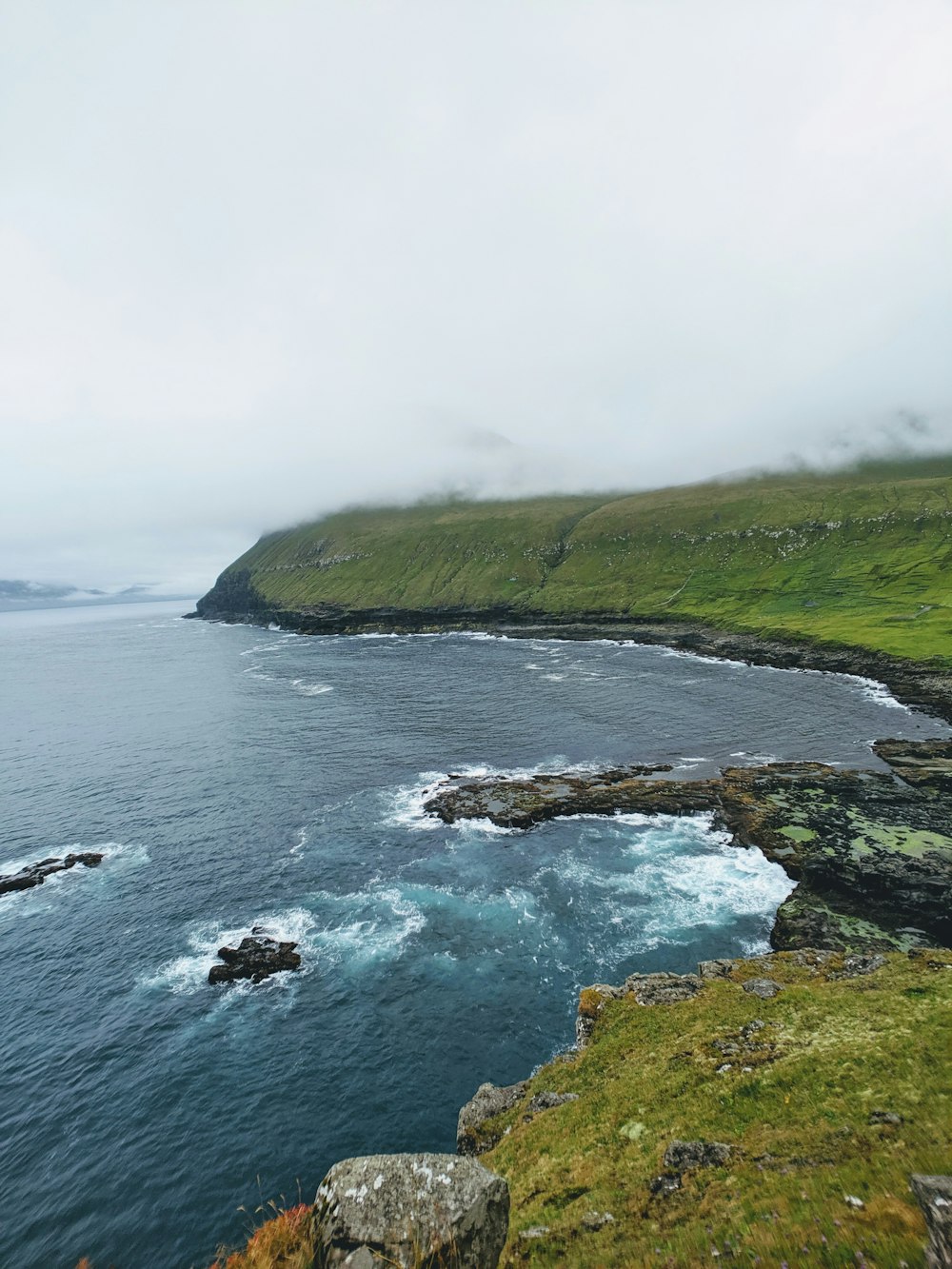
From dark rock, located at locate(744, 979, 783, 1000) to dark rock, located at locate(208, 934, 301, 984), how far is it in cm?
2948

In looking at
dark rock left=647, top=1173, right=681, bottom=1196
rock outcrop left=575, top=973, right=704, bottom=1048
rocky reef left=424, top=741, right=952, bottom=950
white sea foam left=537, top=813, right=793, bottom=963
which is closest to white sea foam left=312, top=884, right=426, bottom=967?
white sea foam left=537, top=813, right=793, bottom=963

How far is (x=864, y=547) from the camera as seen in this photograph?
644 ft

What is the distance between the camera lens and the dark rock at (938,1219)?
29.8 ft

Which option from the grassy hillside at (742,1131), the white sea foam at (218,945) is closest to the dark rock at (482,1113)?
the grassy hillside at (742,1131)

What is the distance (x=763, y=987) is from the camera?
30.2 meters

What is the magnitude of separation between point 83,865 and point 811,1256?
63.6 meters

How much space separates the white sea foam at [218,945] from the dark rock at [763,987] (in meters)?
28.5

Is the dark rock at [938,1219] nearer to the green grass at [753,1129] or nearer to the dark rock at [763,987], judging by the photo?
the green grass at [753,1129]

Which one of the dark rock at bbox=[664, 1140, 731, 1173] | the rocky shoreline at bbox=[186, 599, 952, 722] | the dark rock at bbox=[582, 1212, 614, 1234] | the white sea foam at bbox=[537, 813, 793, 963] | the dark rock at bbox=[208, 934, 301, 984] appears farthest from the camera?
the rocky shoreline at bbox=[186, 599, 952, 722]

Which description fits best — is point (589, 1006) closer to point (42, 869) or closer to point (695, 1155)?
point (695, 1155)

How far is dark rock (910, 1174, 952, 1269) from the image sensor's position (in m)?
9.09

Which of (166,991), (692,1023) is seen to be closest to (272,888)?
(166,991)

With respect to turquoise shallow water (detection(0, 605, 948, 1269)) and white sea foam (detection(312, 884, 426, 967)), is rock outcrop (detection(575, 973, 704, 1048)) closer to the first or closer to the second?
turquoise shallow water (detection(0, 605, 948, 1269))

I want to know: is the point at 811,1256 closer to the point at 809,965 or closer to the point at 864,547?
the point at 809,965
